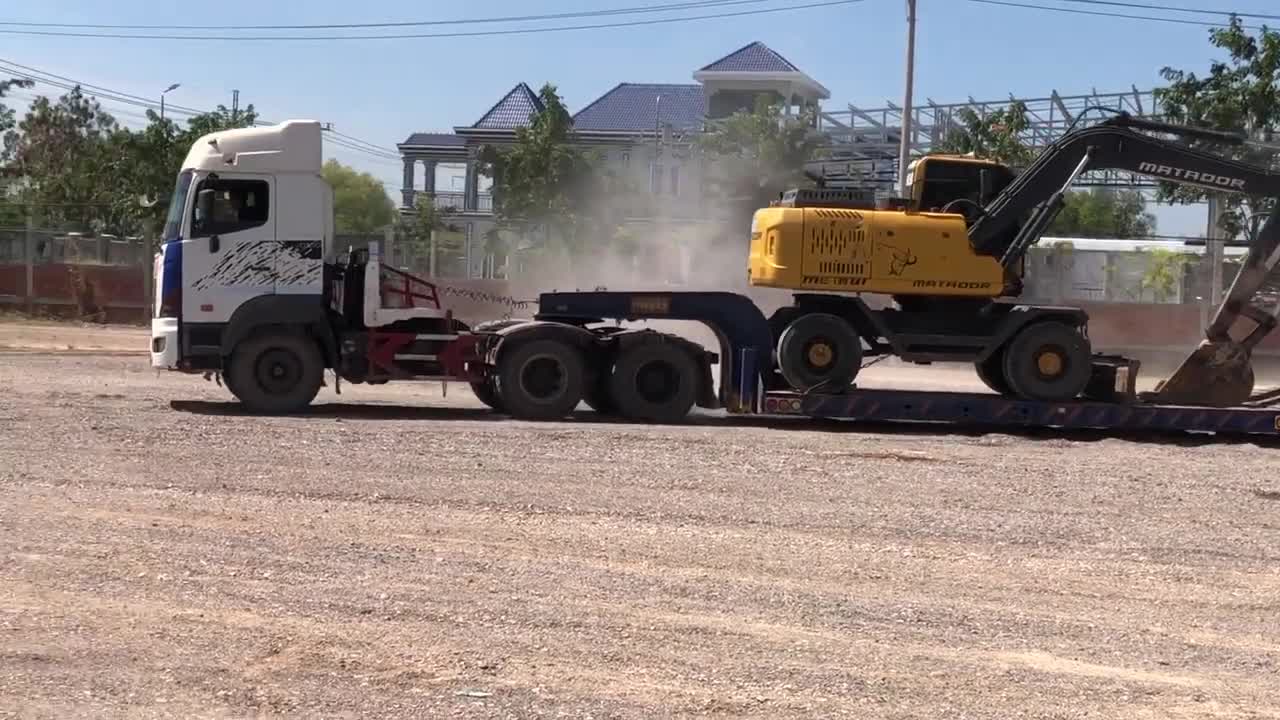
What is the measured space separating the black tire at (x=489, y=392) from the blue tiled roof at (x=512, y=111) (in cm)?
3775

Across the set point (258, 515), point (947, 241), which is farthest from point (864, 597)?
point (947, 241)

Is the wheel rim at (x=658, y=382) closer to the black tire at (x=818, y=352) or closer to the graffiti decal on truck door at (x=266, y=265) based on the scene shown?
the black tire at (x=818, y=352)

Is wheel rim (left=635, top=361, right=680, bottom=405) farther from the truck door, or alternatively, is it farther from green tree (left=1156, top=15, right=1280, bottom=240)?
green tree (left=1156, top=15, right=1280, bottom=240)

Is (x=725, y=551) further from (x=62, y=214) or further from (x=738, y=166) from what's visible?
(x=62, y=214)

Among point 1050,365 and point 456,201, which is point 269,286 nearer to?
point 1050,365

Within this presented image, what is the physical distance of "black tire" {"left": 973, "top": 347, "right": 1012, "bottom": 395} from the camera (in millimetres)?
17812

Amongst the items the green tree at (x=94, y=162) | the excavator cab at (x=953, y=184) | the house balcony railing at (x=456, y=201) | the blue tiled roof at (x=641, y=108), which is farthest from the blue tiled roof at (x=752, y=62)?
the excavator cab at (x=953, y=184)

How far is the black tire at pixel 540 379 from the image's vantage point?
17750mm

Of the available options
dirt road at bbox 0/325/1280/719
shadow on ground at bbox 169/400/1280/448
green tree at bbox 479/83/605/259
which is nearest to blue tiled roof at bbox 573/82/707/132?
green tree at bbox 479/83/605/259

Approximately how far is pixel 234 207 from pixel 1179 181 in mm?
11492

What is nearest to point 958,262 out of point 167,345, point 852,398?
point 852,398

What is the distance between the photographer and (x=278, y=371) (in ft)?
58.0

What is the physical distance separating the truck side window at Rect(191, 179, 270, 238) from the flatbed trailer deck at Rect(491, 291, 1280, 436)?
3.35 metres

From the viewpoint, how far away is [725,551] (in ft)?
32.4
